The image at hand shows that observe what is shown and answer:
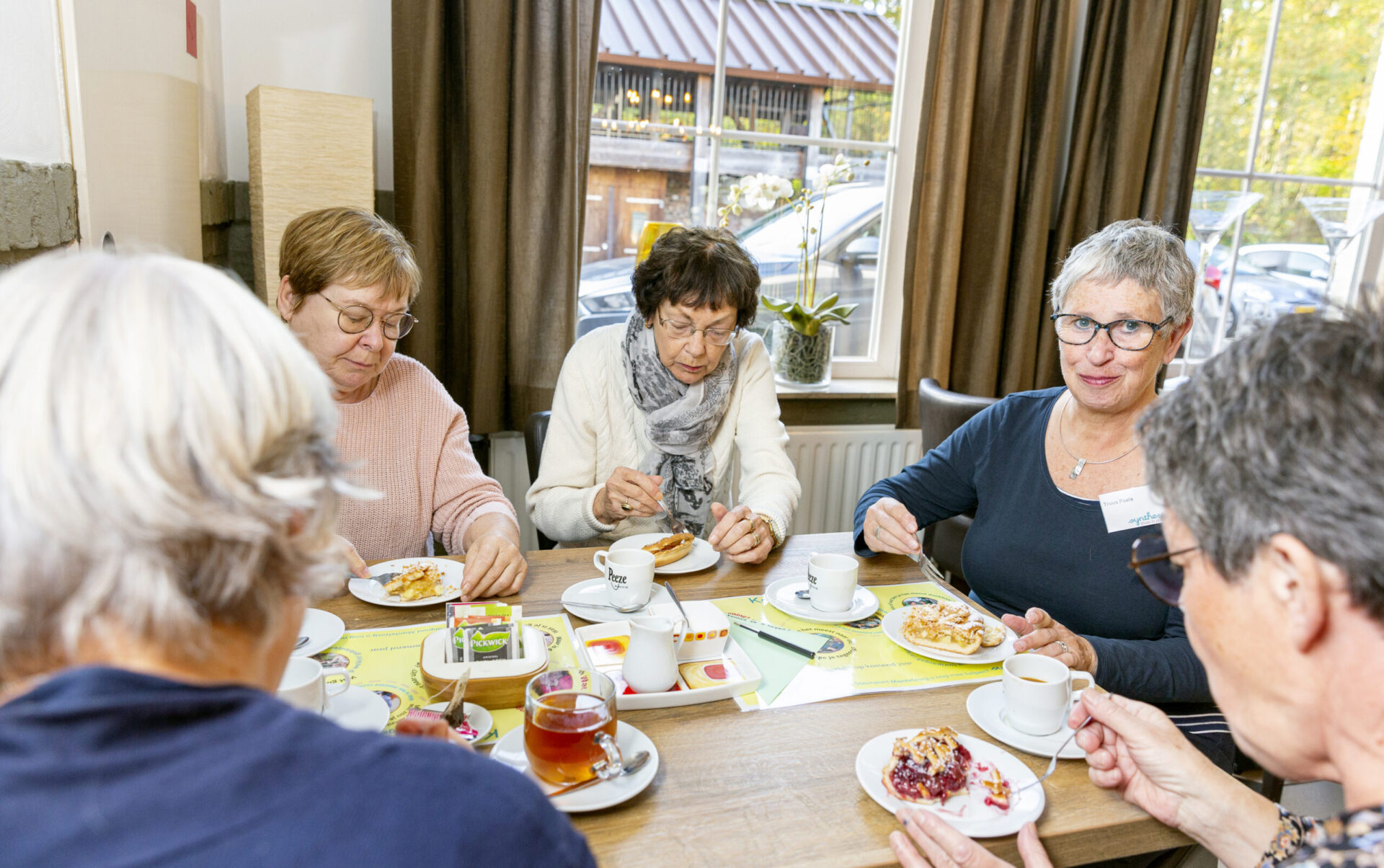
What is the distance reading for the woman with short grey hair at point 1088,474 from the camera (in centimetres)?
163

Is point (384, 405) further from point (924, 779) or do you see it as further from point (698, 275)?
point (924, 779)

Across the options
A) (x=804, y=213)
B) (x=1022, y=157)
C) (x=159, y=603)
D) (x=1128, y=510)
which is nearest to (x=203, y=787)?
(x=159, y=603)

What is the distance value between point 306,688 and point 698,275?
4.39 feet

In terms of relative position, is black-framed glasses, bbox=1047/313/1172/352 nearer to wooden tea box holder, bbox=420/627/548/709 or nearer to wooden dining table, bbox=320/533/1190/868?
wooden dining table, bbox=320/533/1190/868

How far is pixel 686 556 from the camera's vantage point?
1.71m

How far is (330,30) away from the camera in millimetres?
2639

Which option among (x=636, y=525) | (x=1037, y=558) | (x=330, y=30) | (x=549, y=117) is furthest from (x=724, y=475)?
(x=330, y=30)

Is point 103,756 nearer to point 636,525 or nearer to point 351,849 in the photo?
point 351,849

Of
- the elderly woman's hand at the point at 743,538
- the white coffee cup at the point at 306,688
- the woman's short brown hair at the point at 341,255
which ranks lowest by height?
the elderly woman's hand at the point at 743,538

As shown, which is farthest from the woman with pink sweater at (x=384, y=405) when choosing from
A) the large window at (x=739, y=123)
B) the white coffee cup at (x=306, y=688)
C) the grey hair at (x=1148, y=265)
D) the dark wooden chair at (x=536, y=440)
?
the large window at (x=739, y=123)

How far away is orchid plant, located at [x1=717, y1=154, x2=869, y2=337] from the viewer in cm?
314

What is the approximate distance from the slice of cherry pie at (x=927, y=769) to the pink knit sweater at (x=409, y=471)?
1.03 meters

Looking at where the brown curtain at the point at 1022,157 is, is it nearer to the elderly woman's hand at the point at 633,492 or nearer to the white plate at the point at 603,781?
the elderly woman's hand at the point at 633,492

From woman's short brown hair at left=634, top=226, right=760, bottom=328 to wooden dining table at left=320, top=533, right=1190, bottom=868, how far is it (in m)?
1.11
